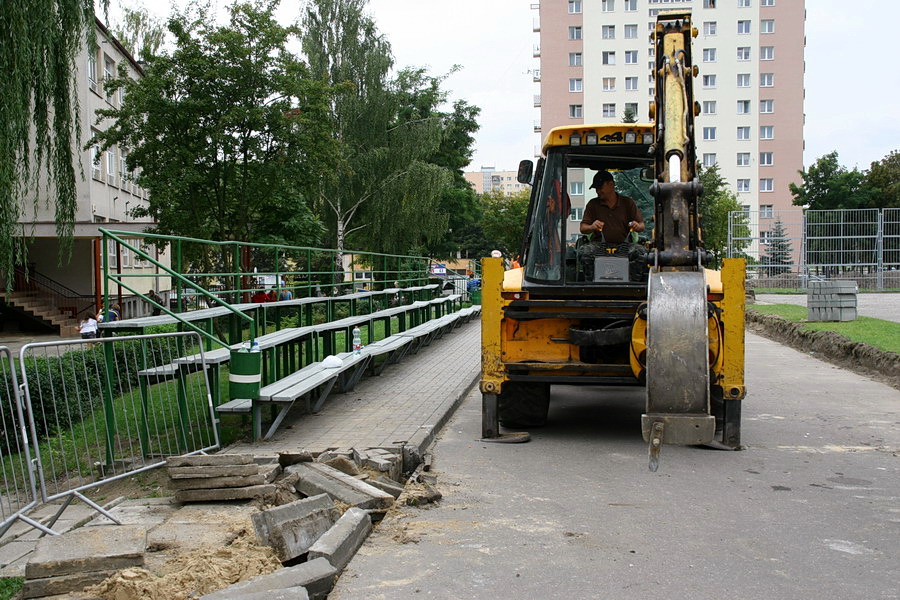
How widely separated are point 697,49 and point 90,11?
61.8 metres

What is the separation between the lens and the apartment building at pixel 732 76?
64375mm

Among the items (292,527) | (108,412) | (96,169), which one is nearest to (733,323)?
(292,527)

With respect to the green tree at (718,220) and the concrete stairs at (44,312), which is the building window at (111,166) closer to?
the concrete stairs at (44,312)

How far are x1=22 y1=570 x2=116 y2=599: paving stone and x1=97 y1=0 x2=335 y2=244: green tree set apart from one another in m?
18.5

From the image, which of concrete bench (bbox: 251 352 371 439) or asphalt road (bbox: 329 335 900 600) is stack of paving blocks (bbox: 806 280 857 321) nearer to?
asphalt road (bbox: 329 335 900 600)

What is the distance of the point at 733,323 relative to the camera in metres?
6.55

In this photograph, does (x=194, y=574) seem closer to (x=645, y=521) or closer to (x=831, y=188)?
(x=645, y=521)

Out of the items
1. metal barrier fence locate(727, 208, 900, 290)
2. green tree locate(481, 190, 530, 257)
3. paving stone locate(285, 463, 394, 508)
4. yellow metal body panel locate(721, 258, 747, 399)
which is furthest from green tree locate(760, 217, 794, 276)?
green tree locate(481, 190, 530, 257)

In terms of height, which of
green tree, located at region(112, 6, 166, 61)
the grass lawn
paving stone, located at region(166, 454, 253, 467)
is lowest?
the grass lawn

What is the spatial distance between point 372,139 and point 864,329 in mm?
25702

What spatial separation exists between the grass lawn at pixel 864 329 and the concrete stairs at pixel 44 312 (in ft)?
73.9

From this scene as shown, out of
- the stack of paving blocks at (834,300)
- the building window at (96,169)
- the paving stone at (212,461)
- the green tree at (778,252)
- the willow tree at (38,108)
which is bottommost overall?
the paving stone at (212,461)

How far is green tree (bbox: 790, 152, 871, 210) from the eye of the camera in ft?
170

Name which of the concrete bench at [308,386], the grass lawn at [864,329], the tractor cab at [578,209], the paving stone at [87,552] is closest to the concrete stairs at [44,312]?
the concrete bench at [308,386]
